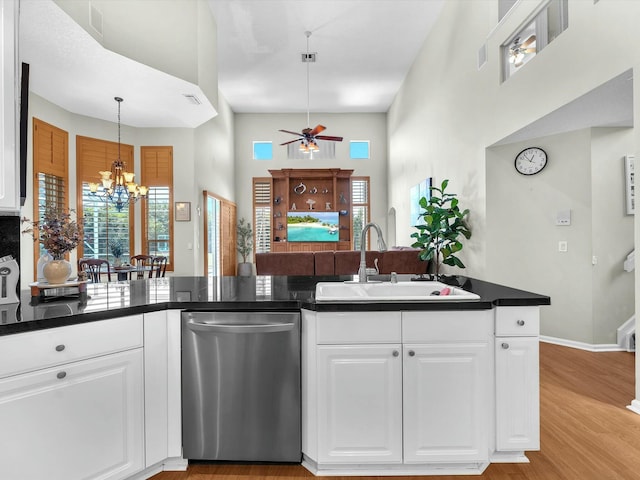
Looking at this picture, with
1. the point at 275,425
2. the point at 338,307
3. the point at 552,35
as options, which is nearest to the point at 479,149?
the point at 552,35

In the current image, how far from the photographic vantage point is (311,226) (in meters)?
9.96

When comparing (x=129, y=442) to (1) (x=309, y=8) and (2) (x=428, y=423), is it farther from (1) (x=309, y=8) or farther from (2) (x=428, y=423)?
(1) (x=309, y=8)

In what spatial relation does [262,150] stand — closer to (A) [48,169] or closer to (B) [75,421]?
(A) [48,169]

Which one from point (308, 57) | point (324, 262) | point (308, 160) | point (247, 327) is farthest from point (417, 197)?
point (247, 327)

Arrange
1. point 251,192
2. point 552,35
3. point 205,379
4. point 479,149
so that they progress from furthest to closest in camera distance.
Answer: point 251,192, point 479,149, point 552,35, point 205,379

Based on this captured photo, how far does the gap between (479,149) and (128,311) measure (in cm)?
412

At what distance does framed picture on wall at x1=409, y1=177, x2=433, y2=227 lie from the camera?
6.39 metres

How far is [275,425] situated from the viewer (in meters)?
1.86

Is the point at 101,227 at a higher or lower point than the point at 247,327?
higher

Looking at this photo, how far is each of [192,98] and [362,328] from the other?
483cm

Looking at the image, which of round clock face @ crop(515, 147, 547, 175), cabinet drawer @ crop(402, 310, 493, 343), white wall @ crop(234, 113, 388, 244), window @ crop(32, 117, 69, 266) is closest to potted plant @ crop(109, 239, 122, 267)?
window @ crop(32, 117, 69, 266)

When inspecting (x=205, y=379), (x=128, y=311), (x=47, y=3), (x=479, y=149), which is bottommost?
(x=205, y=379)

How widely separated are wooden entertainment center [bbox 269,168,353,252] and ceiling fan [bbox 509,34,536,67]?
19.9 ft

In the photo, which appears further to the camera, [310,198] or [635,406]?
[310,198]
